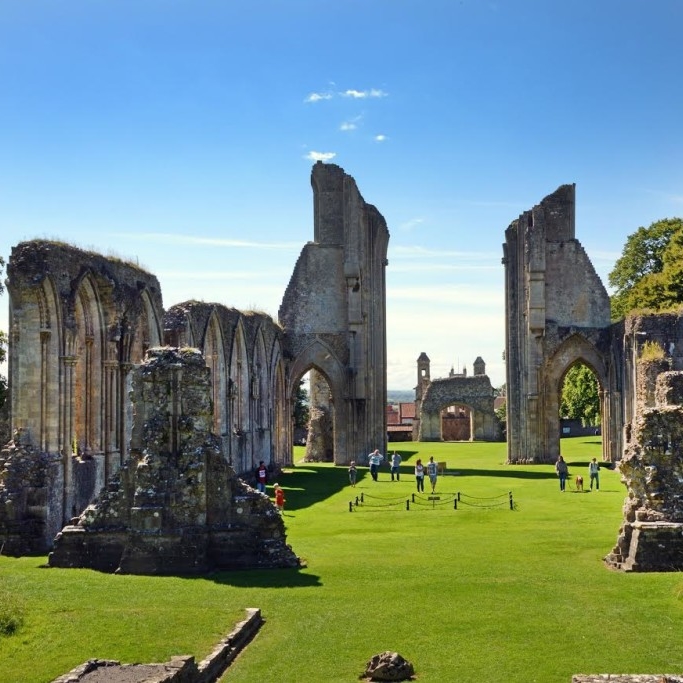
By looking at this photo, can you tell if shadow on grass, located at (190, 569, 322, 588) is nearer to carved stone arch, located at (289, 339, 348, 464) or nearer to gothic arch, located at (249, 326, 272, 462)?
gothic arch, located at (249, 326, 272, 462)

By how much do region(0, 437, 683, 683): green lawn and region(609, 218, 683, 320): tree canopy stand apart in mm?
25021

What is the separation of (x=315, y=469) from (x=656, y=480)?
2697 centimetres

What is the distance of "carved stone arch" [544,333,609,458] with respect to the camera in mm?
43438

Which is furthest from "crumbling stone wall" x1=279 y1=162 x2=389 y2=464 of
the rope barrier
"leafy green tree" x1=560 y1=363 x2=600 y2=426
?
"leafy green tree" x1=560 y1=363 x2=600 y2=426

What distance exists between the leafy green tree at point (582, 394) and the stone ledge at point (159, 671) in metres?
48.6

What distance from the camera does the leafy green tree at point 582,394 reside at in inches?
2304

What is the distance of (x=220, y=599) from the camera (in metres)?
13.3

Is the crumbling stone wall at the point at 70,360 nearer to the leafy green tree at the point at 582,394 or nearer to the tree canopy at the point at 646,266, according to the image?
the tree canopy at the point at 646,266

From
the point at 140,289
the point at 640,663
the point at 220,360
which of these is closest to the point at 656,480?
the point at 640,663

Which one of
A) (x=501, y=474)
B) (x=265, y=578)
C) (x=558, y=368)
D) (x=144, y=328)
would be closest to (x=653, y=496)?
(x=265, y=578)

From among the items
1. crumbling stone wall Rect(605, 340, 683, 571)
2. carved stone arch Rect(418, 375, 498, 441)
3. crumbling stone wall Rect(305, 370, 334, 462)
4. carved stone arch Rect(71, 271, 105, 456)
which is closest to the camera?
crumbling stone wall Rect(605, 340, 683, 571)

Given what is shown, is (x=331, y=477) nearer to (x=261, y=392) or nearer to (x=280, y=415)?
(x=261, y=392)

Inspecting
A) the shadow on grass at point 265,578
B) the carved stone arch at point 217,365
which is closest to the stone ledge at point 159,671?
the shadow on grass at point 265,578

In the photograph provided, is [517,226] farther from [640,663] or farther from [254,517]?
[640,663]
